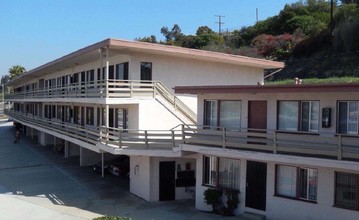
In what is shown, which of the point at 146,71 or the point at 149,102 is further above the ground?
the point at 146,71

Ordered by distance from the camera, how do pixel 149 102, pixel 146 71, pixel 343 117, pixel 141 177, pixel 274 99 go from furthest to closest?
pixel 146 71 → pixel 149 102 → pixel 141 177 → pixel 274 99 → pixel 343 117

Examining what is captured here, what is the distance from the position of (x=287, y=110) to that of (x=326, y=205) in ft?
13.7

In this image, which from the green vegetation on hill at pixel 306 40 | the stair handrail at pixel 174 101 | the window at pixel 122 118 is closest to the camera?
the stair handrail at pixel 174 101

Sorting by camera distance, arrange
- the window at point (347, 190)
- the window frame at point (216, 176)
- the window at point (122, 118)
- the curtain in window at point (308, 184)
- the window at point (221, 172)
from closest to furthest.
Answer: the window at point (347, 190) < the curtain in window at point (308, 184) < the window frame at point (216, 176) < the window at point (221, 172) < the window at point (122, 118)

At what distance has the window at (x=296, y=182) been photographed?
16.6 m

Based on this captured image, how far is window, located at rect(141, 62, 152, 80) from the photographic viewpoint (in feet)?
81.8

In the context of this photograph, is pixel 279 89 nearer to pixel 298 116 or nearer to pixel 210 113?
pixel 298 116

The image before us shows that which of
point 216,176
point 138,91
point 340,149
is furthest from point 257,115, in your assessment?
point 138,91

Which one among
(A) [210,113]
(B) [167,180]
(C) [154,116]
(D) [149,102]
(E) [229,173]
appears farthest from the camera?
(C) [154,116]

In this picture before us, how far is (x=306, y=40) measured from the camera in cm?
5450

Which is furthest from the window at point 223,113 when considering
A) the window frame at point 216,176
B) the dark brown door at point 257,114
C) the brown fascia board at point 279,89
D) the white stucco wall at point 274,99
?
the window frame at point 216,176

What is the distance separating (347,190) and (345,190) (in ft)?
0.24

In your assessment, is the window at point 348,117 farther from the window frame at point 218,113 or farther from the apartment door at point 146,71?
the apartment door at point 146,71

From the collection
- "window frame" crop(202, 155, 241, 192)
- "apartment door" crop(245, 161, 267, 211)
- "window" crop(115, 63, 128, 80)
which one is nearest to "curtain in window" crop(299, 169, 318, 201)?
"apartment door" crop(245, 161, 267, 211)
